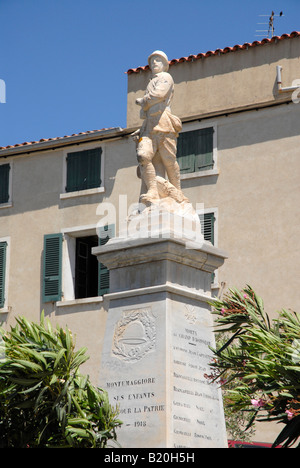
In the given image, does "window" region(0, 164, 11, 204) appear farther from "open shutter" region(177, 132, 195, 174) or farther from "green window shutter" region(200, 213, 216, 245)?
"green window shutter" region(200, 213, 216, 245)

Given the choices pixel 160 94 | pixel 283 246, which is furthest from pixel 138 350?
A: pixel 283 246

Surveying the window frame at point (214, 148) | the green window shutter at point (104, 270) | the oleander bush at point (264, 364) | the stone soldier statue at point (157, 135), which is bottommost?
the oleander bush at point (264, 364)

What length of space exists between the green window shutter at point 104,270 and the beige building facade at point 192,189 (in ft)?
0.15

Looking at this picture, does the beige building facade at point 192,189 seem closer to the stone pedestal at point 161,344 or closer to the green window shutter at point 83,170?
the green window shutter at point 83,170

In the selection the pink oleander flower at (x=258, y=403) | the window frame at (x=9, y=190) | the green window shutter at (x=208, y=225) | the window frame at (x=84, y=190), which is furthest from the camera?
the window frame at (x=9, y=190)

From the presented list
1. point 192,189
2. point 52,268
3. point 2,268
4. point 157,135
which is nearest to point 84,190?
point 52,268

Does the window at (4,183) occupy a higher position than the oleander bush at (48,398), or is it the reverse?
the window at (4,183)

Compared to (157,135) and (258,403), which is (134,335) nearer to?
(258,403)

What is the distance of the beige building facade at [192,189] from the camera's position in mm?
24156

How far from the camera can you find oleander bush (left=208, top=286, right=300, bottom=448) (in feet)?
40.2

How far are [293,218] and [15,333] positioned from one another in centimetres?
1097

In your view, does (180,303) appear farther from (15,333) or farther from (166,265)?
(15,333)

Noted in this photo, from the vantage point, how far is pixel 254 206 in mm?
24438

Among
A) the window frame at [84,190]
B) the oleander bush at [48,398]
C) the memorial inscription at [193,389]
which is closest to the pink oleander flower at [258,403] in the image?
the memorial inscription at [193,389]
